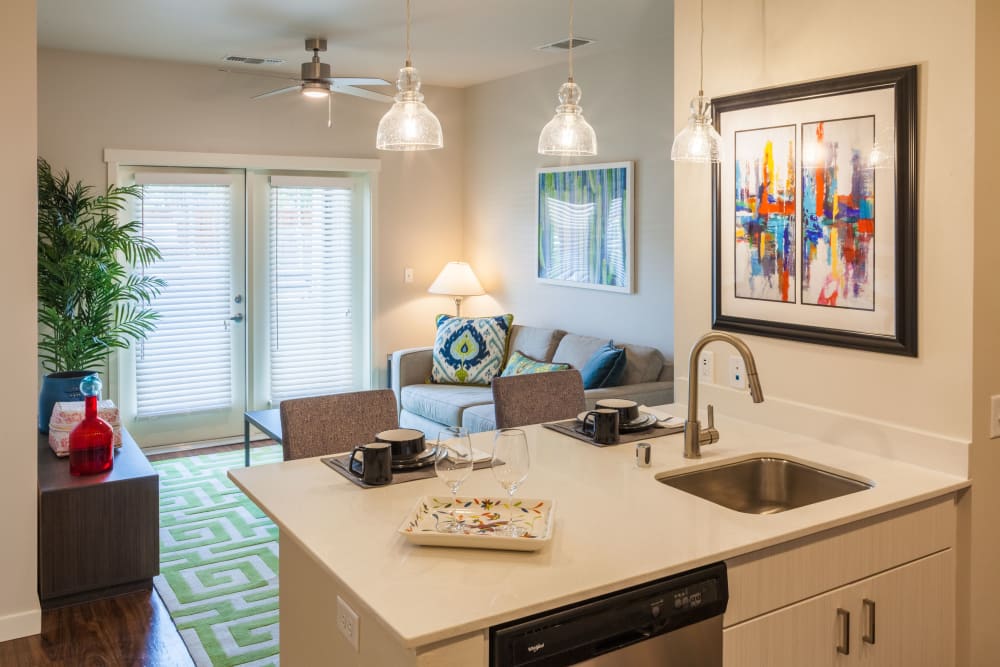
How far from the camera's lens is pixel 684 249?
3.16m

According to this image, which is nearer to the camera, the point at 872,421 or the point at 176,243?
the point at 872,421

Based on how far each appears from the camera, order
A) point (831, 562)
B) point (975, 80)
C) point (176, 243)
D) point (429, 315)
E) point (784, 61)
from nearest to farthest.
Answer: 1. point (831, 562)
2. point (975, 80)
3. point (784, 61)
4. point (176, 243)
5. point (429, 315)

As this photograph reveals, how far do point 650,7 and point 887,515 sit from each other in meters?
2.96

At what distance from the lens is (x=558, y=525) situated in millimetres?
1973

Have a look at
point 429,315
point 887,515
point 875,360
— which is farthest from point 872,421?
point 429,315

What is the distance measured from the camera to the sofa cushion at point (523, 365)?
5.27m

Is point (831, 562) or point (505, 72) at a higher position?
point (505, 72)

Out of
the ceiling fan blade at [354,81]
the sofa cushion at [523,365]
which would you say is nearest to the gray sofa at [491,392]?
the sofa cushion at [523,365]

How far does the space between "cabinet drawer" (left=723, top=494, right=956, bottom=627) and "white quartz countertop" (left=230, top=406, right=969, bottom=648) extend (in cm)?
5

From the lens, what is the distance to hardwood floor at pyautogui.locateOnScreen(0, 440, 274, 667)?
3.07 meters

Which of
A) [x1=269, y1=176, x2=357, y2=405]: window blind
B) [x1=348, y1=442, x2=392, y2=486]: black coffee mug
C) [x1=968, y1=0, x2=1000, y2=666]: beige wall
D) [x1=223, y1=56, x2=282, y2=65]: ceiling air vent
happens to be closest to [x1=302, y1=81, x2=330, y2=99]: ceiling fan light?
[x1=223, y1=56, x2=282, y2=65]: ceiling air vent

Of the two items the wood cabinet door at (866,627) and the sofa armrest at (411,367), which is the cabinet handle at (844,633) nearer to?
the wood cabinet door at (866,627)

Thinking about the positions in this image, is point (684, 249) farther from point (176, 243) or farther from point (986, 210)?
Answer: point (176, 243)

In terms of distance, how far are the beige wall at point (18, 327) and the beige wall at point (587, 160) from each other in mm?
2792
